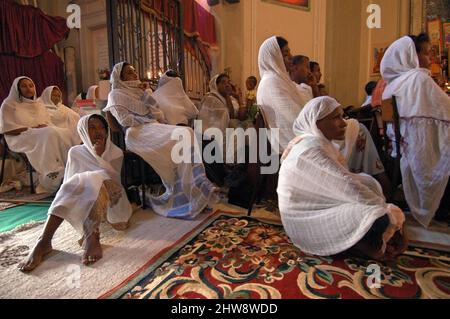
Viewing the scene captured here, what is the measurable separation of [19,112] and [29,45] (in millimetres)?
1793

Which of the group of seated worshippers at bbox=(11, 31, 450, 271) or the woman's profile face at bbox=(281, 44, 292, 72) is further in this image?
the woman's profile face at bbox=(281, 44, 292, 72)

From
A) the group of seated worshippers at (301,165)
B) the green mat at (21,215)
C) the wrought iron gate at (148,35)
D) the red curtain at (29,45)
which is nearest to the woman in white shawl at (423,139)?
the group of seated worshippers at (301,165)


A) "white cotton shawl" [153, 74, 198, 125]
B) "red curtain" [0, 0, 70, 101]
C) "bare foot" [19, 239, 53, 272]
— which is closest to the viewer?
"bare foot" [19, 239, 53, 272]

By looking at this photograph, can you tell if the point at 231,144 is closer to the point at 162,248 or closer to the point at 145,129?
the point at 145,129

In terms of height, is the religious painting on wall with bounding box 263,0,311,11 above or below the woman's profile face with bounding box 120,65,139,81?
above

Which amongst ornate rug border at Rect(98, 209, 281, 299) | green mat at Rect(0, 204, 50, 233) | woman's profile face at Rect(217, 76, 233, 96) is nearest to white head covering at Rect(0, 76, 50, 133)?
green mat at Rect(0, 204, 50, 233)

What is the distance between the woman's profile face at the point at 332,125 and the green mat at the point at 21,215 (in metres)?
2.19

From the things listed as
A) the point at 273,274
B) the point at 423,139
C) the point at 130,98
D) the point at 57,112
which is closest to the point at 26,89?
the point at 57,112

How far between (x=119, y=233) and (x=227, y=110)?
1.94m

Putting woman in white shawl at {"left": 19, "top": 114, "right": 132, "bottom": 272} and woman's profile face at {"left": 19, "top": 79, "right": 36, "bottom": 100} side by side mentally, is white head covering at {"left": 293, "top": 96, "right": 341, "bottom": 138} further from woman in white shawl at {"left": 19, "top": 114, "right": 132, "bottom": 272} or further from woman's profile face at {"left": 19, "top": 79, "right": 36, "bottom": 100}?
woman's profile face at {"left": 19, "top": 79, "right": 36, "bottom": 100}

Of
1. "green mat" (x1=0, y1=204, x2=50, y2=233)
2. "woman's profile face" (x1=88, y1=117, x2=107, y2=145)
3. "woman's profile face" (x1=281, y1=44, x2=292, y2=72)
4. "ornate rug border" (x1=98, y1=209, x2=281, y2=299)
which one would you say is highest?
"woman's profile face" (x1=281, y1=44, x2=292, y2=72)

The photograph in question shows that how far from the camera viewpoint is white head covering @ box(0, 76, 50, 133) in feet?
11.0

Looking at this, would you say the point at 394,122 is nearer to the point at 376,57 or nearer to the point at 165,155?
the point at 165,155
